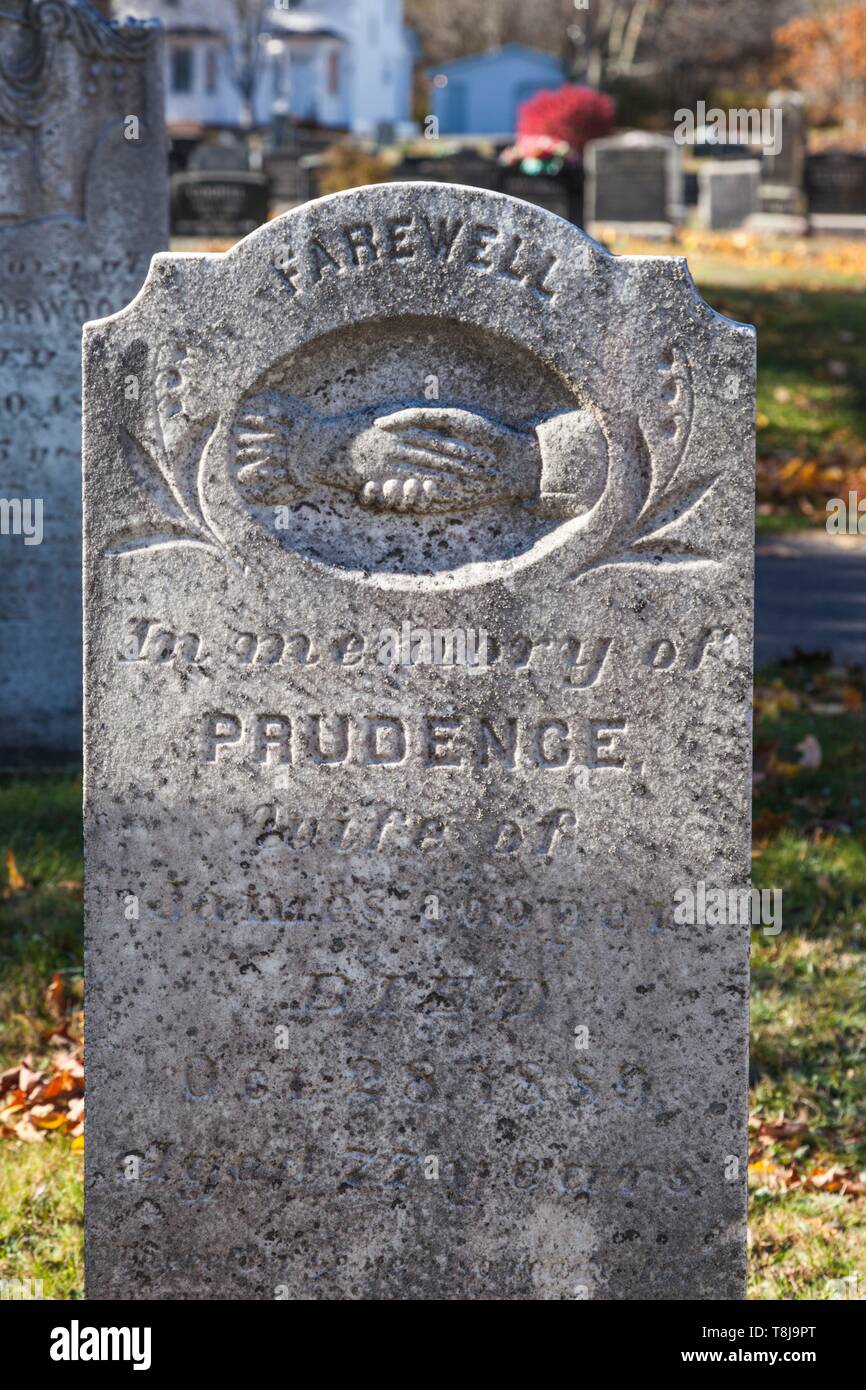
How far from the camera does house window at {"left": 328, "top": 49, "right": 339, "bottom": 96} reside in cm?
5562

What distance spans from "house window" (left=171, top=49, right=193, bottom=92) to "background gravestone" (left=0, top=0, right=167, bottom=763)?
160 feet

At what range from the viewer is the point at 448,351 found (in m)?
2.86

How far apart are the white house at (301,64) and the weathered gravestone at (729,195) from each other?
81.5 ft

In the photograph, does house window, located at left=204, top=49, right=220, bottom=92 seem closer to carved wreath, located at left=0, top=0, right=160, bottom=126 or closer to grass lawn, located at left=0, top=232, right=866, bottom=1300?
carved wreath, located at left=0, top=0, right=160, bottom=126

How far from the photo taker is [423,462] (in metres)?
2.84

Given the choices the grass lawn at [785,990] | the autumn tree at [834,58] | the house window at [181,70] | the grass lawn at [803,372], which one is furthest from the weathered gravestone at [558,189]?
the house window at [181,70]

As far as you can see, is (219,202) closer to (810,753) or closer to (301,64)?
(810,753)

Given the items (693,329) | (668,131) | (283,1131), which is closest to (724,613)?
(693,329)

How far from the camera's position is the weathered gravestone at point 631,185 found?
2322 centimetres

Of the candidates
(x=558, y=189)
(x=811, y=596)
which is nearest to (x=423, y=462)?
(x=811, y=596)

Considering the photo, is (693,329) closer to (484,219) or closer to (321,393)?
(484,219)

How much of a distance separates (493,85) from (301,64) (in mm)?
6765

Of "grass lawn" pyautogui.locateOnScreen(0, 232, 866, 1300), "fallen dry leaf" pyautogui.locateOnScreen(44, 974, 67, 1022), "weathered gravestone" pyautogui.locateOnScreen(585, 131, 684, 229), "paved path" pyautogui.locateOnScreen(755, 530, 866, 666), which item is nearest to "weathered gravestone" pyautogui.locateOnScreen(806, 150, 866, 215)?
"weathered gravestone" pyautogui.locateOnScreen(585, 131, 684, 229)

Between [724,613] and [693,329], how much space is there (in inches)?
18.5
